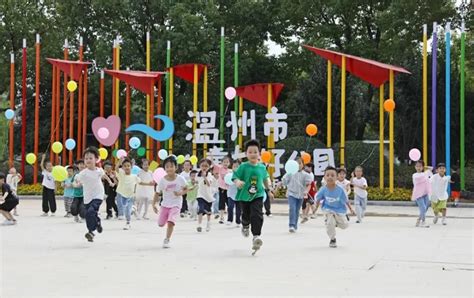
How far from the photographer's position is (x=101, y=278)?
6.42 m

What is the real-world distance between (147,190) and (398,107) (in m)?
Result: 14.8

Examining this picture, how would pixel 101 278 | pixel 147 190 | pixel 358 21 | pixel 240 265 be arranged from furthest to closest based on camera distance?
pixel 358 21 < pixel 147 190 < pixel 240 265 < pixel 101 278

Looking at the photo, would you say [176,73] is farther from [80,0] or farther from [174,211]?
[174,211]

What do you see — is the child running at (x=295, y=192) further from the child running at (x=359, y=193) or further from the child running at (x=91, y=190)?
the child running at (x=91, y=190)

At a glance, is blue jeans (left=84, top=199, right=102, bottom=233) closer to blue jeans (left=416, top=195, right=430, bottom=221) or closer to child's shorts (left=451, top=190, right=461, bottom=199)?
blue jeans (left=416, top=195, right=430, bottom=221)

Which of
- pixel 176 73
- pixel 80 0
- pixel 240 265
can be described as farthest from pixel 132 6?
pixel 240 265

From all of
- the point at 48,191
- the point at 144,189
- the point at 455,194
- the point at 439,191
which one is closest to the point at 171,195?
the point at 144,189

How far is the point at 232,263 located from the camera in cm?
749

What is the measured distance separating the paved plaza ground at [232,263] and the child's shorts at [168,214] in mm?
360

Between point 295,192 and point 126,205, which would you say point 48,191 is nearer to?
point 126,205

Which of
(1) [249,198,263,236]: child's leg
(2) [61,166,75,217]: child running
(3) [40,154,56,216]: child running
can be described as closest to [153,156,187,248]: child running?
(1) [249,198,263,236]: child's leg

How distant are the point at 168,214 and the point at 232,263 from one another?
7.28 ft

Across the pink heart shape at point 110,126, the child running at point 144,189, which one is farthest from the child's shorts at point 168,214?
the pink heart shape at point 110,126

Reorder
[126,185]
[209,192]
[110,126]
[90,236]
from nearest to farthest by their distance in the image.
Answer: [90,236] → [209,192] → [126,185] → [110,126]
